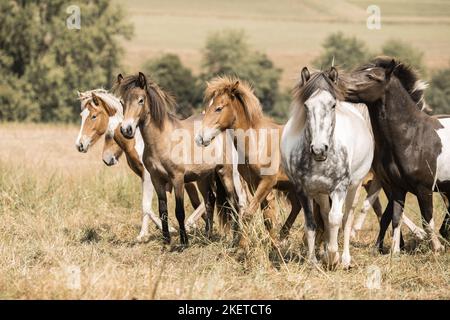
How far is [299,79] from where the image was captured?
7.51 meters

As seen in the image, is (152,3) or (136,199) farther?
(152,3)

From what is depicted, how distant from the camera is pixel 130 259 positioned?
766 cm

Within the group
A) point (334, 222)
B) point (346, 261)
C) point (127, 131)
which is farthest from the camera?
point (127, 131)

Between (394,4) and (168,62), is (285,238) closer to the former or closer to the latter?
(168,62)

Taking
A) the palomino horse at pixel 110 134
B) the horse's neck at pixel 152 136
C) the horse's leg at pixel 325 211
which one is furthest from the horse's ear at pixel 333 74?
the palomino horse at pixel 110 134

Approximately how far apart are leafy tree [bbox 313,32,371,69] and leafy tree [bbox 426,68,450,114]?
566 cm

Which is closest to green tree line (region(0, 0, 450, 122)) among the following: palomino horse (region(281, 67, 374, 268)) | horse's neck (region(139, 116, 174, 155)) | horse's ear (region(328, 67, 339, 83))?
horse's neck (region(139, 116, 174, 155))

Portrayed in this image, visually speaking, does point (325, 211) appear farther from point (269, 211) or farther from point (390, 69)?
point (390, 69)

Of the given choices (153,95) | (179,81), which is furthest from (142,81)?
(179,81)

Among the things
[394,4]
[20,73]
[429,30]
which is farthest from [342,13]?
[20,73]

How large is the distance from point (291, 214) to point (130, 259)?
2.35 meters

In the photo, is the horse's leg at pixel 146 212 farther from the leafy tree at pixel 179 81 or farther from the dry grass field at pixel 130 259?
the leafy tree at pixel 179 81

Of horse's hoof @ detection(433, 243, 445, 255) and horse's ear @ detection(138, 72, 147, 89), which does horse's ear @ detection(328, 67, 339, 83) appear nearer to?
horse's hoof @ detection(433, 243, 445, 255)
